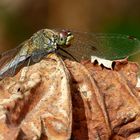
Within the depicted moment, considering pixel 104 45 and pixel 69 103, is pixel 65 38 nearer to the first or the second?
pixel 104 45

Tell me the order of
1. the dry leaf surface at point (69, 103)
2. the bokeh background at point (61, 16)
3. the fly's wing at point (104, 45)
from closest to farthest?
the dry leaf surface at point (69, 103) → the fly's wing at point (104, 45) → the bokeh background at point (61, 16)

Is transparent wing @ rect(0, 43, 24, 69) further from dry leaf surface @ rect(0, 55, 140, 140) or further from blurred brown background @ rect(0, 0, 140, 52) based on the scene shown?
blurred brown background @ rect(0, 0, 140, 52)

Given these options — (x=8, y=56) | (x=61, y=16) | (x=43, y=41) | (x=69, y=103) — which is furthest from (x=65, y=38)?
(x=61, y=16)

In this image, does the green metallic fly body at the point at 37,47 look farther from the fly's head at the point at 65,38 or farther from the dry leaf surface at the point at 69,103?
the dry leaf surface at the point at 69,103

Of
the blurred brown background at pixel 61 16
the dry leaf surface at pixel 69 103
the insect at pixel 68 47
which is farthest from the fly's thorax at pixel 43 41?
the blurred brown background at pixel 61 16

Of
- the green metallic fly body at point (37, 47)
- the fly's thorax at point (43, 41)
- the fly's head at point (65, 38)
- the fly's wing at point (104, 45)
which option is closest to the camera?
the green metallic fly body at point (37, 47)

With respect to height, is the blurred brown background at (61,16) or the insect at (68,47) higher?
the insect at (68,47)

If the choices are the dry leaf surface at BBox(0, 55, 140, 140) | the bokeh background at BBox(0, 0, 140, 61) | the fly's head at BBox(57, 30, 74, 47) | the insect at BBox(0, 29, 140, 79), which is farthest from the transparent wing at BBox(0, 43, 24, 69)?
the bokeh background at BBox(0, 0, 140, 61)
